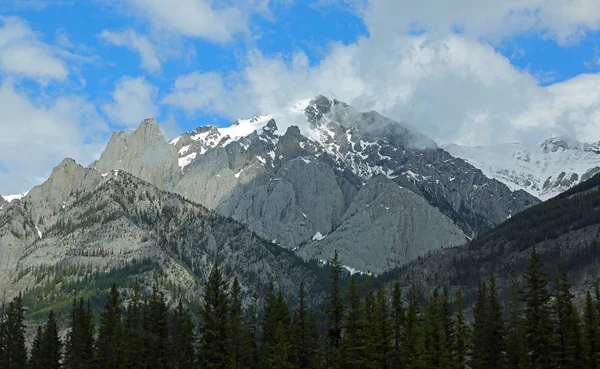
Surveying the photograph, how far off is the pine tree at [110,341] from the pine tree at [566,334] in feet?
181

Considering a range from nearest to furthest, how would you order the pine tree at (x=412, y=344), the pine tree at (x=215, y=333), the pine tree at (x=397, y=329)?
1. the pine tree at (x=215, y=333)
2. the pine tree at (x=412, y=344)
3. the pine tree at (x=397, y=329)

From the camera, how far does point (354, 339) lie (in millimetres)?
95312

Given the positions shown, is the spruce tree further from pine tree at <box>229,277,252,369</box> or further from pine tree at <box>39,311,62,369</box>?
pine tree at <box>39,311,62,369</box>

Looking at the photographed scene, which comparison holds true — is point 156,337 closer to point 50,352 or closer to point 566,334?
point 50,352

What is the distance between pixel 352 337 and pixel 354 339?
0.32 meters

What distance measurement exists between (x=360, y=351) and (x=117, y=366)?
113 feet

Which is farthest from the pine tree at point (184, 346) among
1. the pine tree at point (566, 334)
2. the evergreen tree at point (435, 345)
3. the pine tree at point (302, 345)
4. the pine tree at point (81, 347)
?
the pine tree at point (566, 334)

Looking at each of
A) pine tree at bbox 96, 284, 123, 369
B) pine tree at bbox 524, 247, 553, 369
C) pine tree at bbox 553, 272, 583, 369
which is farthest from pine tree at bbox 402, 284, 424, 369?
pine tree at bbox 96, 284, 123, 369

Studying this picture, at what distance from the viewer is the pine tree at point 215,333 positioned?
86.2 m

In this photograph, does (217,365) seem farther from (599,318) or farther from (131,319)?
(599,318)

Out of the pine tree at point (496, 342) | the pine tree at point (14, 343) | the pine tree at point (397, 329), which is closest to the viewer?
the pine tree at point (397, 329)

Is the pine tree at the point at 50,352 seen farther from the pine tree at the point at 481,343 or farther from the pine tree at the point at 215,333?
the pine tree at the point at 481,343

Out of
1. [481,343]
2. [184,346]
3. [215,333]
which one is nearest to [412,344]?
[481,343]

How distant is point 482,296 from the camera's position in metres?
118
